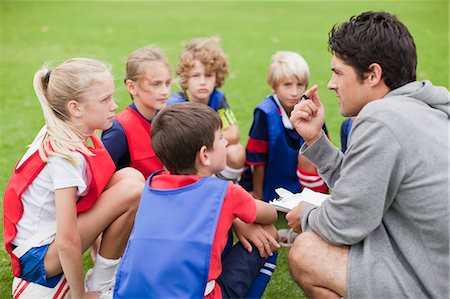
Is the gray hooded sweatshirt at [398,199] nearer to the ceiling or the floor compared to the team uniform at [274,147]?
nearer to the ceiling

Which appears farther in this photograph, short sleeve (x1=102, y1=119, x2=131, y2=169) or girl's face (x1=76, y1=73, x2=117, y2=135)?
short sleeve (x1=102, y1=119, x2=131, y2=169)

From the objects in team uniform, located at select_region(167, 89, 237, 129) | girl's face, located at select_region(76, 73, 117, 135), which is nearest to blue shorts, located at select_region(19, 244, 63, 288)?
girl's face, located at select_region(76, 73, 117, 135)

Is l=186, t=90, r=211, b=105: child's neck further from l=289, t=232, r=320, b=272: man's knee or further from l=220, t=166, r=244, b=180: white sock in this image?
l=289, t=232, r=320, b=272: man's knee

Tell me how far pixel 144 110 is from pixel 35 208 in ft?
4.17

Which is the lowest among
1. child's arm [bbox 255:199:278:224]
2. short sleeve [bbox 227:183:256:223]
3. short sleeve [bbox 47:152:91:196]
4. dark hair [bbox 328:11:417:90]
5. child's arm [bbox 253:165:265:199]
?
child's arm [bbox 253:165:265:199]

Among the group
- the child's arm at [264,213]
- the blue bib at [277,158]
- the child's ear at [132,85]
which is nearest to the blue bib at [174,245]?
the child's arm at [264,213]

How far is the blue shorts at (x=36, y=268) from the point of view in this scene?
2.92m

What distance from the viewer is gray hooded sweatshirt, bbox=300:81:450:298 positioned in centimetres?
239

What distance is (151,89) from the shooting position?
4.03 metres

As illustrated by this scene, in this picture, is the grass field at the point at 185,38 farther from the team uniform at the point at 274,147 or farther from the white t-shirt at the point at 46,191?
the team uniform at the point at 274,147

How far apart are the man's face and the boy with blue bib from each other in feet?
1.98

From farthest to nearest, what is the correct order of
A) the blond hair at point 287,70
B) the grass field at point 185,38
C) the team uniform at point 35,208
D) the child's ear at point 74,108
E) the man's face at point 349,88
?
the grass field at point 185,38, the blond hair at point 287,70, the child's ear at point 74,108, the team uniform at point 35,208, the man's face at point 349,88

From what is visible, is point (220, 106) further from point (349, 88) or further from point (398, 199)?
point (398, 199)

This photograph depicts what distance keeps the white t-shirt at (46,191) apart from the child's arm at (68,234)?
6cm
